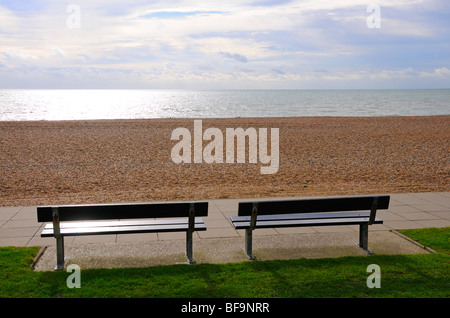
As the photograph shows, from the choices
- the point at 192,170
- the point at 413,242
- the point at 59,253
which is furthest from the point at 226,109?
the point at 59,253

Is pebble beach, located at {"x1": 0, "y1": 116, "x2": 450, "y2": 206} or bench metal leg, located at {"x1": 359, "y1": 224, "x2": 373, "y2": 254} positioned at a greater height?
bench metal leg, located at {"x1": 359, "y1": 224, "x2": 373, "y2": 254}

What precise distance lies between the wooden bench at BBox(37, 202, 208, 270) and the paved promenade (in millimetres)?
379

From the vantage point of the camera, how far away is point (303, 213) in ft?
18.8

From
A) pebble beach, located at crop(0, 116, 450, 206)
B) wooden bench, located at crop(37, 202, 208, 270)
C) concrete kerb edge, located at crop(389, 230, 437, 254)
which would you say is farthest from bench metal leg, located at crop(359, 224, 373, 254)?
pebble beach, located at crop(0, 116, 450, 206)

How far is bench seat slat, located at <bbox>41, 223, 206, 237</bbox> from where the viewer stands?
4.93m

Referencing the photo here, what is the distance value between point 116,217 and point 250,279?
5.19ft

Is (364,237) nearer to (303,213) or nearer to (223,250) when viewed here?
(303,213)

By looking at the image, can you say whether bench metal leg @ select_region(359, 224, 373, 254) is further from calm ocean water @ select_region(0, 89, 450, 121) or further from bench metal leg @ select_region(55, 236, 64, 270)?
calm ocean water @ select_region(0, 89, 450, 121)

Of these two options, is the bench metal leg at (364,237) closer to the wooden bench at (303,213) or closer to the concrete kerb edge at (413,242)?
the wooden bench at (303,213)

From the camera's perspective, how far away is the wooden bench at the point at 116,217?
4770 millimetres

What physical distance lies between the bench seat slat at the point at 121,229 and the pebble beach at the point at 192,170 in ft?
11.9

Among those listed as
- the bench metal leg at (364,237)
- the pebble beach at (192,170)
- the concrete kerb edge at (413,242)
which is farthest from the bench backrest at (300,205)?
the pebble beach at (192,170)
